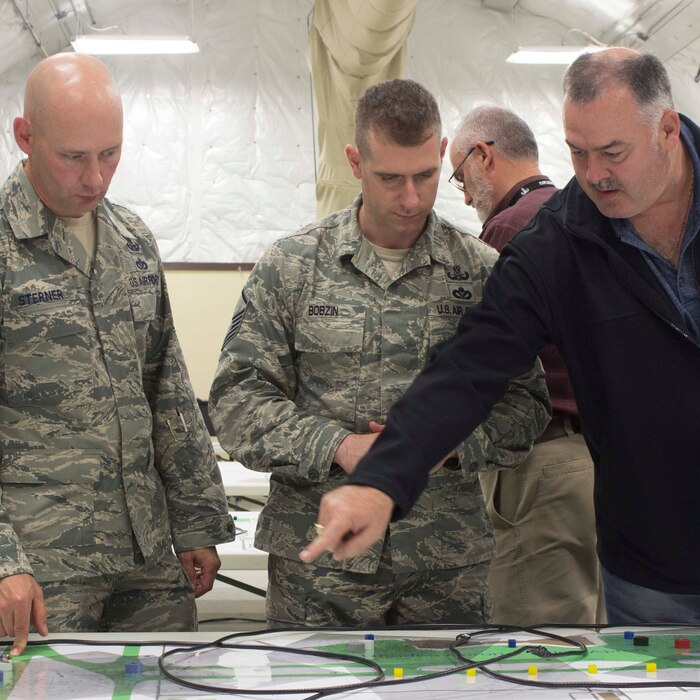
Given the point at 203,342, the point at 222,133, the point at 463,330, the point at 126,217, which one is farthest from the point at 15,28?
the point at 463,330

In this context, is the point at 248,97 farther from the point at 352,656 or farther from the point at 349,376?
the point at 352,656

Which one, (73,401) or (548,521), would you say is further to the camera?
(548,521)

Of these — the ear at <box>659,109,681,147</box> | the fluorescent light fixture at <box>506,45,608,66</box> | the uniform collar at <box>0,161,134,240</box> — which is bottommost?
the uniform collar at <box>0,161,134,240</box>

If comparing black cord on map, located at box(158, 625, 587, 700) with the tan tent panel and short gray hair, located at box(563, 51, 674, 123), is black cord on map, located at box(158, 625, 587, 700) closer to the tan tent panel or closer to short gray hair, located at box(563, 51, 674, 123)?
short gray hair, located at box(563, 51, 674, 123)

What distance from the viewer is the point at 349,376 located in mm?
1798

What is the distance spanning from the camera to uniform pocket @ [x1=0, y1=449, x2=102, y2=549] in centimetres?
163

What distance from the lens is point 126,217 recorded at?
6.38 feet

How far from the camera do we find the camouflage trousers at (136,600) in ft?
5.50

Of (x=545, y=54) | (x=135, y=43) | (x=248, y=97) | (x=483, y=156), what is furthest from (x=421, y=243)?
(x=248, y=97)

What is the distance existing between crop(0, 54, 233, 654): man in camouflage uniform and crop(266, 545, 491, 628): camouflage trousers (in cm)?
22

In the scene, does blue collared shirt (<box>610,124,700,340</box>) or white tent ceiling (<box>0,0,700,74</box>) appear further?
white tent ceiling (<box>0,0,700,74</box>)

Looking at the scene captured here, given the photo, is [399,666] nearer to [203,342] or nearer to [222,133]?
[203,342]

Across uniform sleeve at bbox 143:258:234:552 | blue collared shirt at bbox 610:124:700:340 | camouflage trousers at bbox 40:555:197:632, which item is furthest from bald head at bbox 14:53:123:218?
blue collared shirt at bbox 610:124:700:340

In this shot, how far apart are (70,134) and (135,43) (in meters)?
5.08
